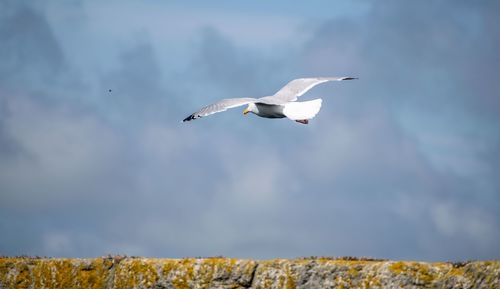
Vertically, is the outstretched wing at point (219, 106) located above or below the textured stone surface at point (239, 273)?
above

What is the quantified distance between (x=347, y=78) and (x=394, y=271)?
43.4ft

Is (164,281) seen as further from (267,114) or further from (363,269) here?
(267,114)

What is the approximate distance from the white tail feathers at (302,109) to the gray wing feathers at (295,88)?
0.67 m

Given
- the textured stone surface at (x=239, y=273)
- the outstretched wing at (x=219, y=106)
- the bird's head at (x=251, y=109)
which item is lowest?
the textured stone surface at (x=239, y=273)

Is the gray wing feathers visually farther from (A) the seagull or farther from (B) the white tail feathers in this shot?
(B) the white tail feathers

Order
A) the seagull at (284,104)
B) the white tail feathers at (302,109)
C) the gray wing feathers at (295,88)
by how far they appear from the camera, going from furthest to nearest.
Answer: the gray wing feathers at (295,88), the white tail feathers at (302,109), the seagull at (284,104)

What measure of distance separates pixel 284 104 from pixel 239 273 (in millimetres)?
12624

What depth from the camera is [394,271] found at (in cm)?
767

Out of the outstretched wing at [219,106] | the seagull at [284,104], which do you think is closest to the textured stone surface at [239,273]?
the outstretched wing at [219,106]

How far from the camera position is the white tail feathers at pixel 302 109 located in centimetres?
2011

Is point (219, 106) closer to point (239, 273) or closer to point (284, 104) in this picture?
point (284, 104)

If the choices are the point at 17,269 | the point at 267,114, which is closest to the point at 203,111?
the point at 267,114

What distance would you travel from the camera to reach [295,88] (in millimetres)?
22344

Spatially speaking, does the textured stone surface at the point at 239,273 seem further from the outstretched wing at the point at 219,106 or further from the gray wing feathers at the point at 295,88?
the gray wing feathers at the point at 295,88
